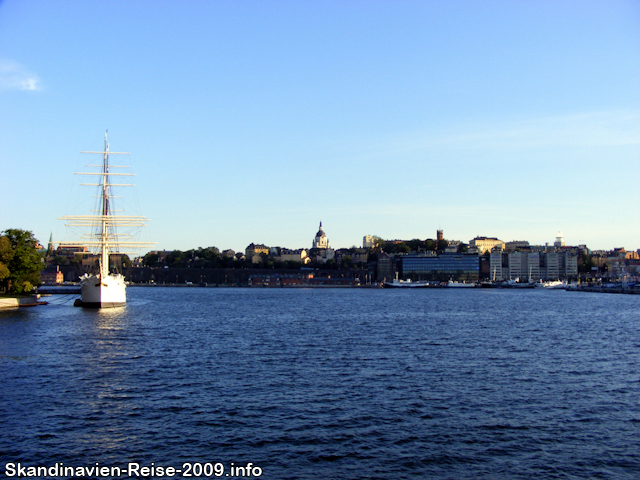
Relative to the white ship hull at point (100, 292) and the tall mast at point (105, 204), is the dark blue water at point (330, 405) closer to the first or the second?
the white ship hull at point (100, 292)

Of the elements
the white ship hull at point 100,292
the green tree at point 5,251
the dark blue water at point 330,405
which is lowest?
the dark blue water at point 330,405

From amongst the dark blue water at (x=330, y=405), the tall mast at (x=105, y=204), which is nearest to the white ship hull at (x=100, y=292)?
the tall mast at (x=105, y=204)

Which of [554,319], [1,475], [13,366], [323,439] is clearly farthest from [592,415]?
[554,319]

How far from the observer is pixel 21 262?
2655 inches

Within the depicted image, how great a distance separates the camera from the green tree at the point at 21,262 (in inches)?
2655

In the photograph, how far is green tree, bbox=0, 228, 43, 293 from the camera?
221ft

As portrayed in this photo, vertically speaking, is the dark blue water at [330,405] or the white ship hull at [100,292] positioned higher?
the white ship hull at [100,292]

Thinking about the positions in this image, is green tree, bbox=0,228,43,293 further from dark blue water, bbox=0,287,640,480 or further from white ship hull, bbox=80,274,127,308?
dark blue water, bbox=0,287,640,480

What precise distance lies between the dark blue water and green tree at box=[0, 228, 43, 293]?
32350 millimetres

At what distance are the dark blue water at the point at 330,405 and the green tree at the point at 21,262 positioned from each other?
32.3 metres

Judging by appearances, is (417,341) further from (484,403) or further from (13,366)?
(13,366)

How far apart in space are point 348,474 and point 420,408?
6257 millimetres

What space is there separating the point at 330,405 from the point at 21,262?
57978 mm

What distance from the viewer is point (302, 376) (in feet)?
81.9
